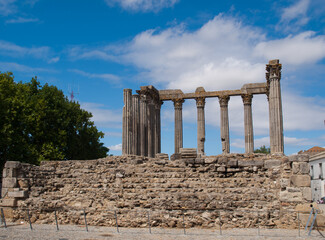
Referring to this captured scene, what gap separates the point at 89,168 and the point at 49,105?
17090mm

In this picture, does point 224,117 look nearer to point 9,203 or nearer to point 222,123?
point 222,123

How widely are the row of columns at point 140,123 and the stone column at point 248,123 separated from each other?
7.68 m

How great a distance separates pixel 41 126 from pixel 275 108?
59.3 ft

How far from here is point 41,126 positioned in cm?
2895

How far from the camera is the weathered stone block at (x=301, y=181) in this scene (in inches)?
498

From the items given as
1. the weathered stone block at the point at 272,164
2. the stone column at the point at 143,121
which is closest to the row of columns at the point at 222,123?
the stone column at the point at 143,121

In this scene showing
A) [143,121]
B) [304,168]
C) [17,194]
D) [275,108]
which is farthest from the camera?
[143,121]

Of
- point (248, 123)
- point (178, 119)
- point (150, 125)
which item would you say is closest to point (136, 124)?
point (150, 125)

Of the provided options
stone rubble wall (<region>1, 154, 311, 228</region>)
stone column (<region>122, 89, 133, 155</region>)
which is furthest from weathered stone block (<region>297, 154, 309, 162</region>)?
stone column (<region>122, 89, 133, 155</region>)

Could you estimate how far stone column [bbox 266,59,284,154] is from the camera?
24.9 metres

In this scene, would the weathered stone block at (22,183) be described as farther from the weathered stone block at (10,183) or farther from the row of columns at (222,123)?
the row of columns at (222,123)

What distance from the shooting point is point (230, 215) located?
1188 centimetres

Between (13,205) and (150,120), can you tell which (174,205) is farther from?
(150,120)

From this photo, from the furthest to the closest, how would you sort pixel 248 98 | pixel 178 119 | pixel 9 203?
pixel 178 119 < pixel 248 98 < pixel 9 203
